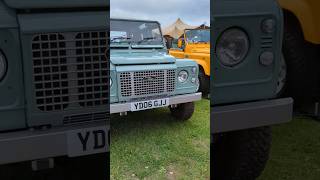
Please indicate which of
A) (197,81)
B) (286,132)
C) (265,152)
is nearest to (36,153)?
(197,81)

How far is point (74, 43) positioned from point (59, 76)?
0.57 ft

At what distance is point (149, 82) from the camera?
6.23 feet

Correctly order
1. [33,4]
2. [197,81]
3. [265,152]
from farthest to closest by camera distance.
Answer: [265,152] → [33,4] → [197,81]

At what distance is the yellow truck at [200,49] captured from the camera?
152 cm

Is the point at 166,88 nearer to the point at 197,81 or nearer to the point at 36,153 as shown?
the point at 197,81

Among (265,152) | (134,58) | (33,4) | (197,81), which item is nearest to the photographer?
(197,81)

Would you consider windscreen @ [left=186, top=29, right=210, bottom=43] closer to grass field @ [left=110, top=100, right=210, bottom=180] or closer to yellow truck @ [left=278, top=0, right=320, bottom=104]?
grass field @ [left=110, top=100, right=210, bottom=180]

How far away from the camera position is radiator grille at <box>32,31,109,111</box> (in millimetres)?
1806

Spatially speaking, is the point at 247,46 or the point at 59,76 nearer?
the point at 59,76

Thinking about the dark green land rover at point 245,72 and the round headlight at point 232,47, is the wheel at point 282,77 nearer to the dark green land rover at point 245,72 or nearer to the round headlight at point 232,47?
the dark green land rover at point 245,72

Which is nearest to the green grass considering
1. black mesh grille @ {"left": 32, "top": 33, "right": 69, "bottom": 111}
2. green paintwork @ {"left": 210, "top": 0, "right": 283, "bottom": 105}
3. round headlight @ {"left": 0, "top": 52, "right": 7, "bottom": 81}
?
green paintwork @ {"left": 210, "top": 0, "right": 283, "bottom": 105}

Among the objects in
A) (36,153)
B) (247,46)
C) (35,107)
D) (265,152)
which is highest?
(247,46)

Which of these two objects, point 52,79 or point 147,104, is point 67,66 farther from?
point 147,104

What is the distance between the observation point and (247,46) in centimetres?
208
